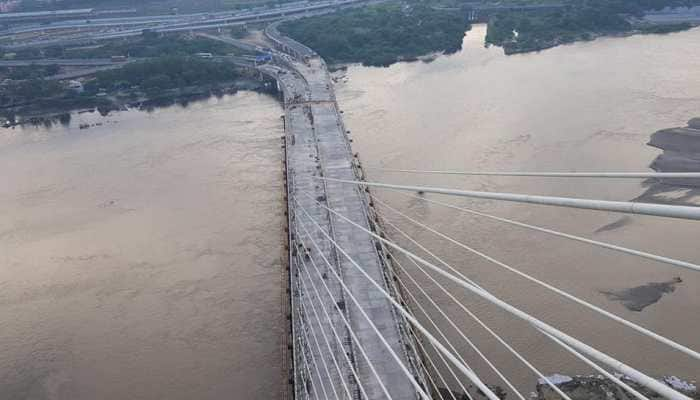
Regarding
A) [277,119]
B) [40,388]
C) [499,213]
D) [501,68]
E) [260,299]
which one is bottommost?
[40,388]

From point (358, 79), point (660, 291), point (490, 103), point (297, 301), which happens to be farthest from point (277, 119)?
point (660, 291)

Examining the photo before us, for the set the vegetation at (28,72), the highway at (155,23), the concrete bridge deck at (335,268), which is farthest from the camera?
the highway at (155,23)

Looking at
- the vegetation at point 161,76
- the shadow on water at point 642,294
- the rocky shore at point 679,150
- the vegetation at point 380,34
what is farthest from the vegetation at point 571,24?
the shadow on water at point 642,294

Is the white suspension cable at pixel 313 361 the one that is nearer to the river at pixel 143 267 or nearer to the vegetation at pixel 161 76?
the river at pixel 143 267

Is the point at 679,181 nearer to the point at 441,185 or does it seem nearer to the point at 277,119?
the point at 441,185

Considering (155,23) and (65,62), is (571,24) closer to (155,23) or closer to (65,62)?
(155,23)

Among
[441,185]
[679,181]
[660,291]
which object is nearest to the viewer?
[660,291]

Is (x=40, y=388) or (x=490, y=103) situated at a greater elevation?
(x=490, y=103)
